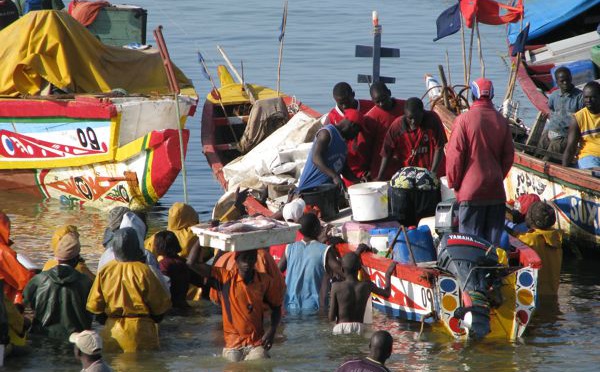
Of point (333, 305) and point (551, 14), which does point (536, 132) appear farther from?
point (551, 14)

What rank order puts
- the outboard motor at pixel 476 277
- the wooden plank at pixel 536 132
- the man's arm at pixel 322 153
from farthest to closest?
the wooden plank at pixel 536 132 < the man's arm at pixel 322 153 < the outboard motor at pixel 476 277

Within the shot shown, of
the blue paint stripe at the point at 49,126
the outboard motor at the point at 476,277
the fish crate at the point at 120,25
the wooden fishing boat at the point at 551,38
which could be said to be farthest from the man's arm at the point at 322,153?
the fish crate at the point at 120,25

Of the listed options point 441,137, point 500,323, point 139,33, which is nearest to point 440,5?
point 139,33

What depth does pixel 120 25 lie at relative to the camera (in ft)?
67.6

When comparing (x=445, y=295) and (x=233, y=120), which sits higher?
(x=233, y=120)

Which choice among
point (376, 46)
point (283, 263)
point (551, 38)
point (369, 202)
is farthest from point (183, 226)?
point (551, 38)

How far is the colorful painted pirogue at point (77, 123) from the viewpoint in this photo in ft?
52.3

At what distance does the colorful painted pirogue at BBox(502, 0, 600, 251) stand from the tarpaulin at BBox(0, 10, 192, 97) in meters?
4.75

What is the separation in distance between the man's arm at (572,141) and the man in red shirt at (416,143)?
1659mm

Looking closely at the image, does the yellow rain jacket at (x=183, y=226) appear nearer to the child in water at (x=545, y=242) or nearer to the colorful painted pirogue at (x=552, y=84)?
the child in water at (x=545, y=242)

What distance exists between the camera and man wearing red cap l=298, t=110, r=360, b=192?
12211 millimetres

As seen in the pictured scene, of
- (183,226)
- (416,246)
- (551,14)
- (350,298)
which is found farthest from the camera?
(551,14)

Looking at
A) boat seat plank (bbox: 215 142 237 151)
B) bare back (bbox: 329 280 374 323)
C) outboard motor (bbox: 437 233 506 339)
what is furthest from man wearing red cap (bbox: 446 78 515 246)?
boat seat plank (bbox: 215 142 237 151)

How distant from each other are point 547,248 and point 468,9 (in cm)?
500
